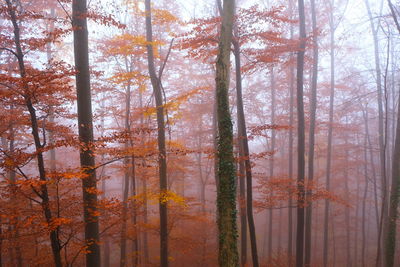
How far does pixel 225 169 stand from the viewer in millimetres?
5832

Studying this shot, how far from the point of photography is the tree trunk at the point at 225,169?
5.42 metres

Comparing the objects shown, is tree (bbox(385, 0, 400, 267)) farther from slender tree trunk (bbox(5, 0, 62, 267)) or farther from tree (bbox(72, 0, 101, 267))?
slender tree trunk (bbox(5, 0, 62, 267))

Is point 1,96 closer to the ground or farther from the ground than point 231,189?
farther from the ground

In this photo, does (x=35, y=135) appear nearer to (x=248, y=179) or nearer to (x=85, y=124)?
(x=85, y=124)

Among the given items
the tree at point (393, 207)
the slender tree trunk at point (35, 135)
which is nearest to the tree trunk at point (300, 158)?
the tree at point (393, 207)

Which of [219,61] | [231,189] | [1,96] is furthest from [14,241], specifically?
[219,61]

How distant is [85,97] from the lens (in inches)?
251

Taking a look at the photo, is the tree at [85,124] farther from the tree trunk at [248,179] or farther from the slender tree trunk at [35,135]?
the tree trunk at [248,179]

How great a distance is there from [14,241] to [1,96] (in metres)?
5.26

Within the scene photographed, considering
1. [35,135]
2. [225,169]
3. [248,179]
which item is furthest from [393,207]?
[35,135]

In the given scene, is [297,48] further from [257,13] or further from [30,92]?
[30,92]

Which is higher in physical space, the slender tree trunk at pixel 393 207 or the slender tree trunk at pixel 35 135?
the slender tree trunk at pixel 35 135

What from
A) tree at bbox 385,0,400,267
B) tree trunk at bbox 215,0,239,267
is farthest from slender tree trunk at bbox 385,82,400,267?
tree trunk at bbox 215,0,239,267

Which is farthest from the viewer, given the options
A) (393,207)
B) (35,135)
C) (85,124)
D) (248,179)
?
(248,179)
